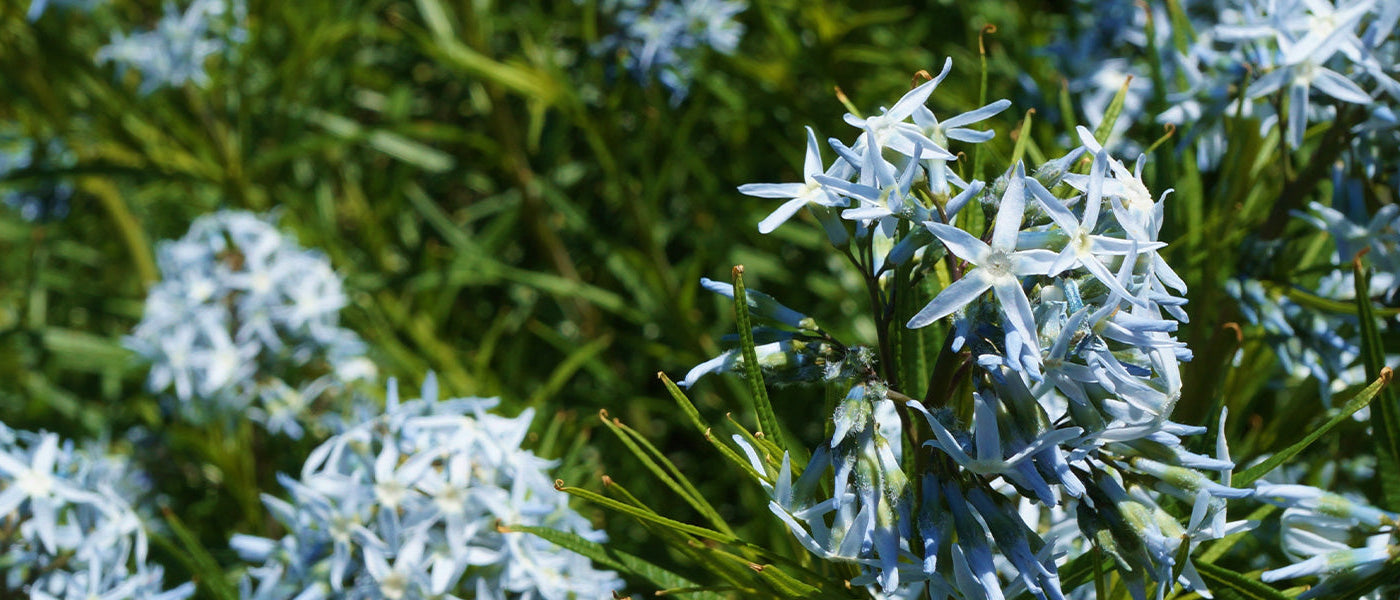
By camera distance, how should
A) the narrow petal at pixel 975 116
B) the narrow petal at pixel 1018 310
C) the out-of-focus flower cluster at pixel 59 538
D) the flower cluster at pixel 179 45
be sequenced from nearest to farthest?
the narrow petal at pixel 1018 310
the narrow petal at pixel 975 116
the out-of-focus flower cluster at pixel 59 538
the flower cluster at pixel 179 45

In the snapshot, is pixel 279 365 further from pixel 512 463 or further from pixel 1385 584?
pixel 1385 584

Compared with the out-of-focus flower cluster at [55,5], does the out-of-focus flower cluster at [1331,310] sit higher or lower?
lower

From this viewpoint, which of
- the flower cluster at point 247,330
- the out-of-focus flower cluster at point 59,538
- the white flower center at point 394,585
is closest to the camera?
the white flower center at point 394,585

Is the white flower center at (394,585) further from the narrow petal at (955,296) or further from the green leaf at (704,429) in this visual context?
the narrow petal at (955,296)

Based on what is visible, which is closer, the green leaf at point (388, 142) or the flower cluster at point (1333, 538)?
the flower cluster at point (1333, 538)

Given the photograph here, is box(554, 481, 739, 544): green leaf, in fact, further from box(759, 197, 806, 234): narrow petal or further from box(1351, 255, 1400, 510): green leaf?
box(1351, 255, 1400, 510): green leaf

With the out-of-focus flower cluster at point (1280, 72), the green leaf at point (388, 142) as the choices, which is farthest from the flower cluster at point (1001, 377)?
the green leaf at point (388, 142)
